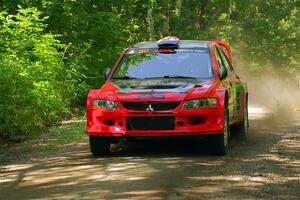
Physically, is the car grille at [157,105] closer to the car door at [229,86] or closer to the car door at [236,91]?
the car door at [229,86]

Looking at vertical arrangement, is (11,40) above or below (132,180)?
above

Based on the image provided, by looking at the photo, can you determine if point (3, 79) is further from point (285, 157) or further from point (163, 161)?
point (285, 157)

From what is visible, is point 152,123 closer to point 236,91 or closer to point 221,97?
point 221,97

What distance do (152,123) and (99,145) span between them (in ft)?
3.30

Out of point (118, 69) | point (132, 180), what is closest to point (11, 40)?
point (118, 69)

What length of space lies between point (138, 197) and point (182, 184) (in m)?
0.87

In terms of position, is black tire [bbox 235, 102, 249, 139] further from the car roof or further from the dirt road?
the car roof

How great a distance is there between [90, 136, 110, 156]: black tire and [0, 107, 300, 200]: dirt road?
0.16m

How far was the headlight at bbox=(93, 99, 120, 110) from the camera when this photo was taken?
9.73m

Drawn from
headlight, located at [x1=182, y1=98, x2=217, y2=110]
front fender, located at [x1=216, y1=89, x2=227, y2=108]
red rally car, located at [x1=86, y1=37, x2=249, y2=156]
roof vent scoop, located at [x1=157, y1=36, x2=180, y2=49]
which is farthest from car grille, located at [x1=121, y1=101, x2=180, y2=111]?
roof vent scoop, located at [x1=157, y1=36, x2=180, y2=49]

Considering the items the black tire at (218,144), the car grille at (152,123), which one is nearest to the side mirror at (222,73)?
the black tire at (218,144)

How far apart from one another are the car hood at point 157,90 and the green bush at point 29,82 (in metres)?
2.91

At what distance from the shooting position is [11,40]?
15.3 meters

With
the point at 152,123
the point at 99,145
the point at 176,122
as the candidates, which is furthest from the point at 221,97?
the point at 99,145
